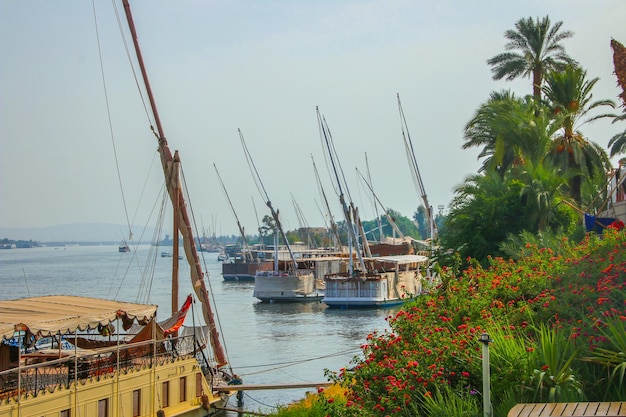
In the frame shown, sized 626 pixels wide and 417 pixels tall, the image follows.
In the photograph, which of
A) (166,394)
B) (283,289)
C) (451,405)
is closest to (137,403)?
(166,394)

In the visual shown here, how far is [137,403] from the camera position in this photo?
971 inches

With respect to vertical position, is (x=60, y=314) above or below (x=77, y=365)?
above

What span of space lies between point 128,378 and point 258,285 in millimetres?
61969

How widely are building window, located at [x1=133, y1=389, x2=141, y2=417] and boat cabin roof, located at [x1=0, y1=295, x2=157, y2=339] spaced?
223 centimetres

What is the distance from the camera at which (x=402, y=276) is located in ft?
272

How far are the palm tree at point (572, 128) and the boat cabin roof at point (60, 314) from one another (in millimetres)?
21215

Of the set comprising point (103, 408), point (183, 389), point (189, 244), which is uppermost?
point (189, 244)

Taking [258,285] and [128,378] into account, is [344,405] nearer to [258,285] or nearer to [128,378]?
[128,378]

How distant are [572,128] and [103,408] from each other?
83.5 feet

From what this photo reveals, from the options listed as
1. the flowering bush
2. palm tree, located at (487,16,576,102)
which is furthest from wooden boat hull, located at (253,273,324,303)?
the flowering bush

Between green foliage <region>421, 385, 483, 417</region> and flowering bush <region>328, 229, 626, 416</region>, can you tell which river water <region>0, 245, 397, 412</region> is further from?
green foliage <region>421, 385, 483, 417</region>

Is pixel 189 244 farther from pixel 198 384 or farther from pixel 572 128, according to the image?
pixel 572 128

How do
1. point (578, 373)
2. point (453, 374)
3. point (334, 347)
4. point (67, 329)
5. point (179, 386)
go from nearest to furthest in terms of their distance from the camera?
1. point (578, 373)
2. point (453, 374)
3. point (67, 329)
4. point (179, 386)
5. point (334, 347)

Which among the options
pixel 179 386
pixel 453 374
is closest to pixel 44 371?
pixel 179 386
